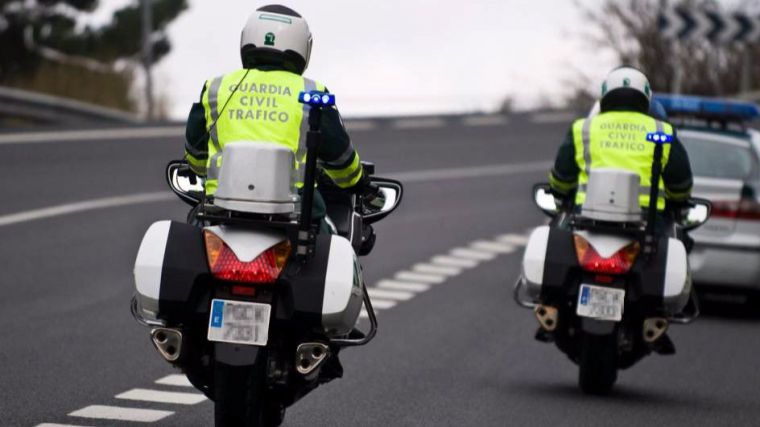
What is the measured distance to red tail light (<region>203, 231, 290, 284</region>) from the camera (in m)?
8.14

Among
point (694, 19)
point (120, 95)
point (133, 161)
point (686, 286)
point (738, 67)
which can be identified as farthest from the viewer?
point (120, 95)

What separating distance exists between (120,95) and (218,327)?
1929 inches

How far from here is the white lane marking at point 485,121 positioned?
42.4m

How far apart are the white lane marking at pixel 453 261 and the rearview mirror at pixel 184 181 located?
11.5 m

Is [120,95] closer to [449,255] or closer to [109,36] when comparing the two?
[109,36]

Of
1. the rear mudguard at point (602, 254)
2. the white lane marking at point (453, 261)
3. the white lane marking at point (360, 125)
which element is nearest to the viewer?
the rear mudguard at point (602, 254)

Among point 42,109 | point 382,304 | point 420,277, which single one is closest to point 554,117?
point 42,109

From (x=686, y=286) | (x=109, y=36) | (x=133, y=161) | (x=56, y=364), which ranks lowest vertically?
(x=109, y=36)

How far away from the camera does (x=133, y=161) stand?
29375mm

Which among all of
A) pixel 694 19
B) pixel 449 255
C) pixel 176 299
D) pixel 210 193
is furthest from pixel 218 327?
pixel 694 19

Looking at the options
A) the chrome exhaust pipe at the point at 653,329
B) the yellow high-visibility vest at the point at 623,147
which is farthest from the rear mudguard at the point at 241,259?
the yellow high-visibility vest at the point at 623,147

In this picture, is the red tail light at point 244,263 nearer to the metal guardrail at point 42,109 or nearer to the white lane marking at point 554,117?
the metal guardrail at point 42,109

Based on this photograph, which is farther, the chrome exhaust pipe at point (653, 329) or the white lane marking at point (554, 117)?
the white lane marking at point (554, 117)

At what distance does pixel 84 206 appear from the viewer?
76.6 feet
